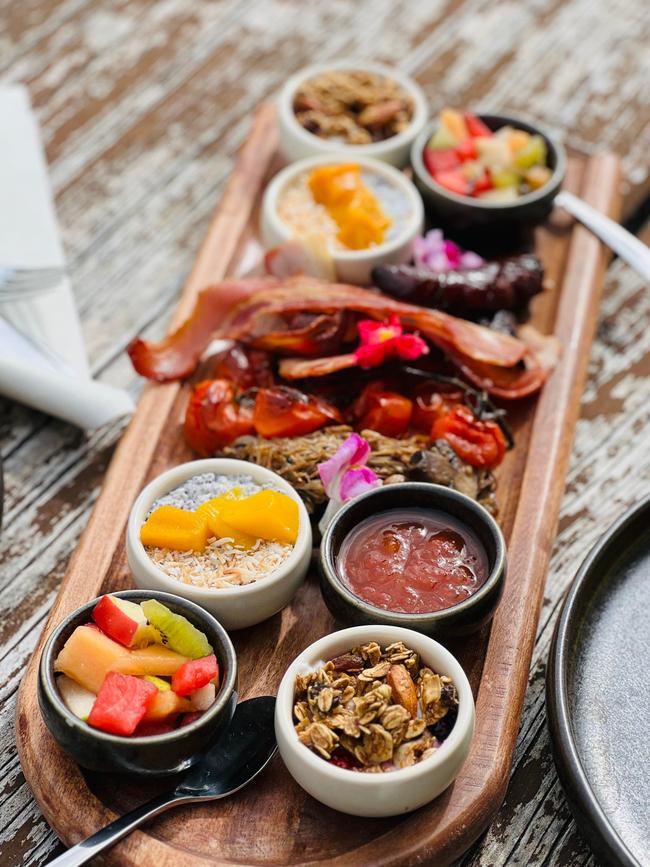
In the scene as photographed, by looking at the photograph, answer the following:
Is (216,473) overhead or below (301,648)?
overhead

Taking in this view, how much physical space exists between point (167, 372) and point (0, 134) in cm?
151

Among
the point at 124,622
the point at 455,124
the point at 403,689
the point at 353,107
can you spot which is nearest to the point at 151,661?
the point at 124,622

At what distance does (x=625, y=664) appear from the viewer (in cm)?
253

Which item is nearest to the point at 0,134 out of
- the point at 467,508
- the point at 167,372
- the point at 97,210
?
the point at 97,210

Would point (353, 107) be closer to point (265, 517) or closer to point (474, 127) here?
point (474, 127)

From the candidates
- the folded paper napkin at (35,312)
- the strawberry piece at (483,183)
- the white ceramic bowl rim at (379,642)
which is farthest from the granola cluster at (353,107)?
the white ceramic bowl rim at (379,642)

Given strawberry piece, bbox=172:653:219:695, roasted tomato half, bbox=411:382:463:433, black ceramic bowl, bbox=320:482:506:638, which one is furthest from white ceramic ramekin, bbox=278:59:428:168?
strawberry piece, bbox=172:653:219:695

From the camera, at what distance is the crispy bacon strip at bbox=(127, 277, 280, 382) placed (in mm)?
3191

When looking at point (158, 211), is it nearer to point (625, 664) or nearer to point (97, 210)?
point (97, 210)

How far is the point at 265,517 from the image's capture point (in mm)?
2539

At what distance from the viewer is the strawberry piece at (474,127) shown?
3854 mm

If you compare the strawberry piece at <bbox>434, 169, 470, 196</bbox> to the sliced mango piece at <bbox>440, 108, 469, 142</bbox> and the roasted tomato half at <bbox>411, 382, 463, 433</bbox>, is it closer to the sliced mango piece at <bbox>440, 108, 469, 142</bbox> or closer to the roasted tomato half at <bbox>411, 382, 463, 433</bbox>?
the sliced mango piece at <bbox>440, 108, 469, 142</bbox>

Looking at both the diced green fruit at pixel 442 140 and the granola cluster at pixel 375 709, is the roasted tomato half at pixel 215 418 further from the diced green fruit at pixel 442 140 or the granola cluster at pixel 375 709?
the diced green fruit at pixel 442 140

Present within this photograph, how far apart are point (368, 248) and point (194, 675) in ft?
5.67
